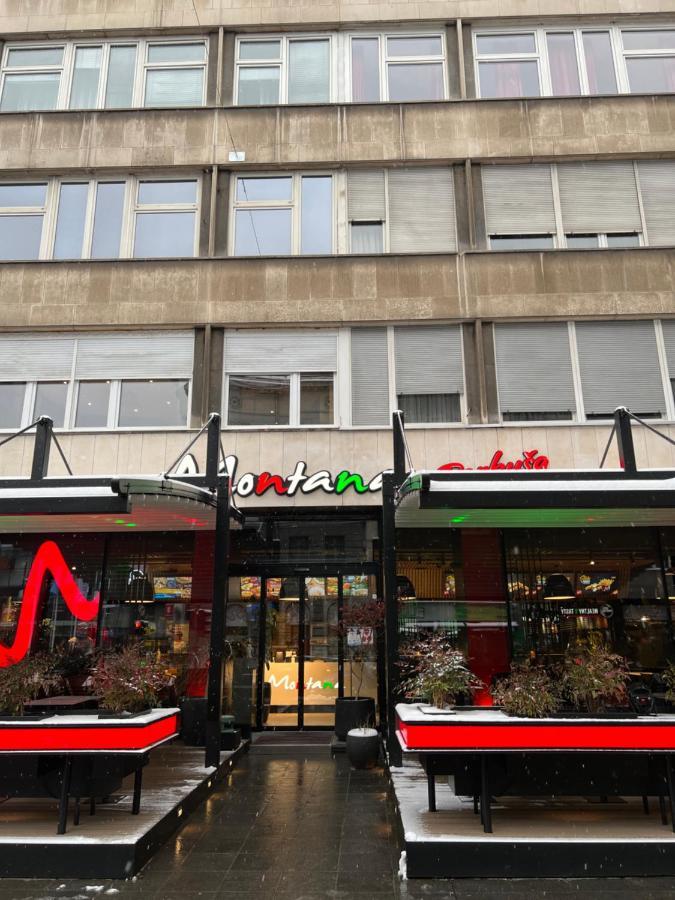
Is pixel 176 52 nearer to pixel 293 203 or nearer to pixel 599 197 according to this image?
pixel 293 203

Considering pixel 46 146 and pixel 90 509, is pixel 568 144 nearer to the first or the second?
pixel 46 146

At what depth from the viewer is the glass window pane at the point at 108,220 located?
14.6m

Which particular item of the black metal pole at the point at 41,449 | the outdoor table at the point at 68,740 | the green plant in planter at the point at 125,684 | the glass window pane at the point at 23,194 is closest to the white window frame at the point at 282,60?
the glass window pane at the point at 23,194

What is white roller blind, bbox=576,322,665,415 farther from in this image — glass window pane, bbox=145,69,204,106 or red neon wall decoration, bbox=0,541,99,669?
red neon wall decoration, bbox=0,541,99,669

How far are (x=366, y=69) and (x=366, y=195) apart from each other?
3337 millimetres

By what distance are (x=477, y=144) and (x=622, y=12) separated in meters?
4.82

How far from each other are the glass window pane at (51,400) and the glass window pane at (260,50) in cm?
891

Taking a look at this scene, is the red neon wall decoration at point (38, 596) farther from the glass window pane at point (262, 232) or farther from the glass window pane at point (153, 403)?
the glass window pane at point (262, 232)

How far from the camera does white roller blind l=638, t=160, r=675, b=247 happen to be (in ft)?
46.5

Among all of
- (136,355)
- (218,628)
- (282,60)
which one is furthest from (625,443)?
(282,60)

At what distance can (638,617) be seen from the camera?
12.5m

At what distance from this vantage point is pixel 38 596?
40.8 ft

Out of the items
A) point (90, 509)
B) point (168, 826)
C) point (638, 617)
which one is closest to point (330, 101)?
point (90, 509)

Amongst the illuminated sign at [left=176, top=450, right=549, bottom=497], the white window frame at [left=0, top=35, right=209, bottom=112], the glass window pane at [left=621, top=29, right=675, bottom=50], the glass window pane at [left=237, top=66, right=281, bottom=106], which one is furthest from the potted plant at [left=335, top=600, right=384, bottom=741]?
the glass window pane at [left=621, top=29, right=675, bottom=50]
